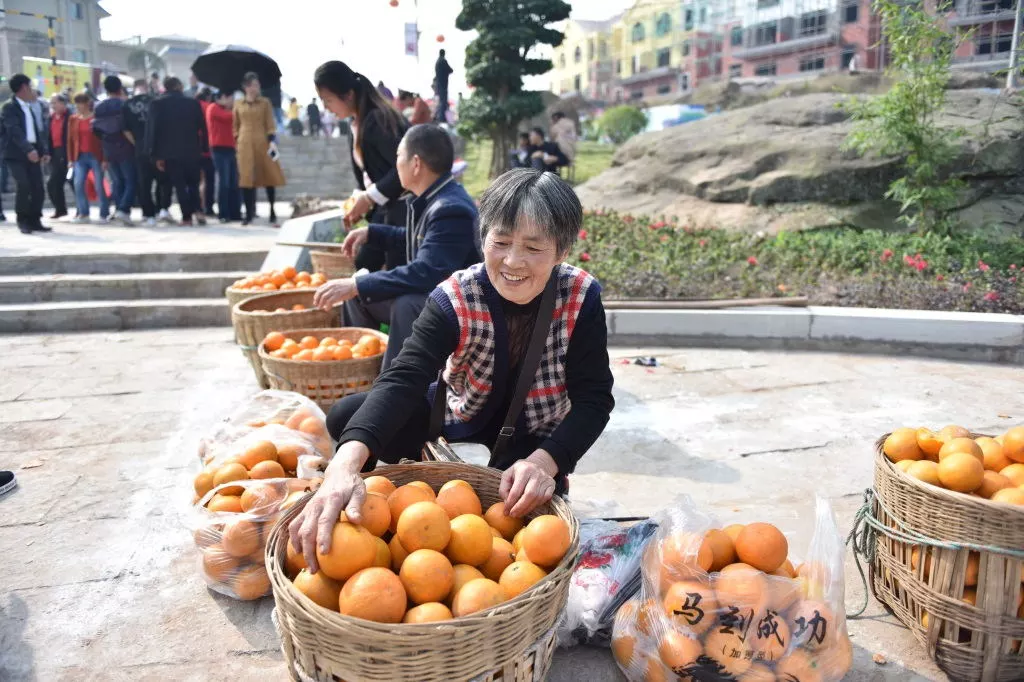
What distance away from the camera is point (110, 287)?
24.1ft

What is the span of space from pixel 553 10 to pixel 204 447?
18.6m

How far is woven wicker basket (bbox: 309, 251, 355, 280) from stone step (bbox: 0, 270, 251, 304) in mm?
2405

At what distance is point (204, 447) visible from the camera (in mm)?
3119

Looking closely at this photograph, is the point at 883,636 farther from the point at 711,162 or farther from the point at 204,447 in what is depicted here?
the point at 711,162

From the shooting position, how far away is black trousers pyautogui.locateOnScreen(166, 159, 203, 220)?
32.7ft

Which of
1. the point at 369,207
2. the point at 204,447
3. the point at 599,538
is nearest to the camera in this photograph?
the point at 599,538

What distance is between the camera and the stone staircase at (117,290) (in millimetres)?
6859

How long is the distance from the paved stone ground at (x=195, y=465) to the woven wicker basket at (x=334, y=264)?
96cm

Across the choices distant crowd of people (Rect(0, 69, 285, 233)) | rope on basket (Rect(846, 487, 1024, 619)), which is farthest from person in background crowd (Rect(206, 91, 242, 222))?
rope on basket (Rect(846, 487, 1024, 619))

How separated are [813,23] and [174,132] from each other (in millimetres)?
25156

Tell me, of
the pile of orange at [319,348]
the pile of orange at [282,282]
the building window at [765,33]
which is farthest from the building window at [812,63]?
the pile of orange at [319,348]

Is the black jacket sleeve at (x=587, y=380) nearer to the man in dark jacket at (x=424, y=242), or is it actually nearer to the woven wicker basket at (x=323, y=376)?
the man in dark jacket at (x=424, y=242)

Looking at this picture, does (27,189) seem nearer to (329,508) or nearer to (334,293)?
(334,293)

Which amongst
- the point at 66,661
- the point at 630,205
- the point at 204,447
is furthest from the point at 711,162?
the point at 66,661
